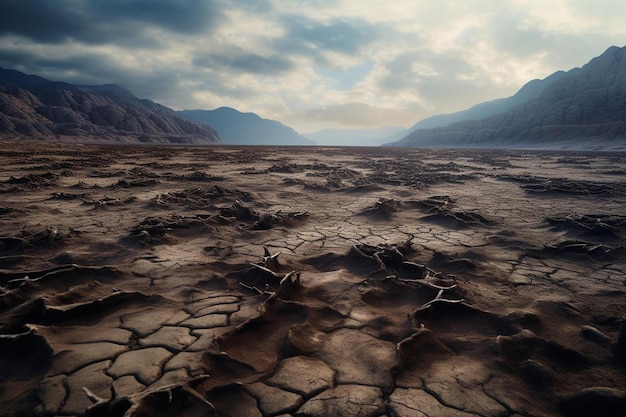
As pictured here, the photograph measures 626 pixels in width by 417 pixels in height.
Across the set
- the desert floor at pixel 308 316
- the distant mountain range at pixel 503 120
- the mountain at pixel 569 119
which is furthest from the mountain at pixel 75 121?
the mountain at pixel 569 119

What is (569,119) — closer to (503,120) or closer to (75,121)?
(503,120)

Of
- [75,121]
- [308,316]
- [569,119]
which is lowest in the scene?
[308,316]

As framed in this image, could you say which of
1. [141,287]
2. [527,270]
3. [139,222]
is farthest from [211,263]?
[527,270]

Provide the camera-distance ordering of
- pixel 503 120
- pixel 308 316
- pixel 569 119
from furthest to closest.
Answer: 1. pixel 503 120
2. pixel 569 119
3. pixel 308 316

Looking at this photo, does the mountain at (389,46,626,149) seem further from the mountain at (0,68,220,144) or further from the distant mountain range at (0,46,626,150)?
the mountain at (0,68,220,144)

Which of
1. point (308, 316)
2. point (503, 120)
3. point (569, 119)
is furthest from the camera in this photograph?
point (503, 120)

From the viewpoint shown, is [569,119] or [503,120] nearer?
[569,119]

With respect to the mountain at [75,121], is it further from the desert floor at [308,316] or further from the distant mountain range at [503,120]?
the desert floor at [308,316]

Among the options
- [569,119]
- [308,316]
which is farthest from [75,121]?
[569,119]
